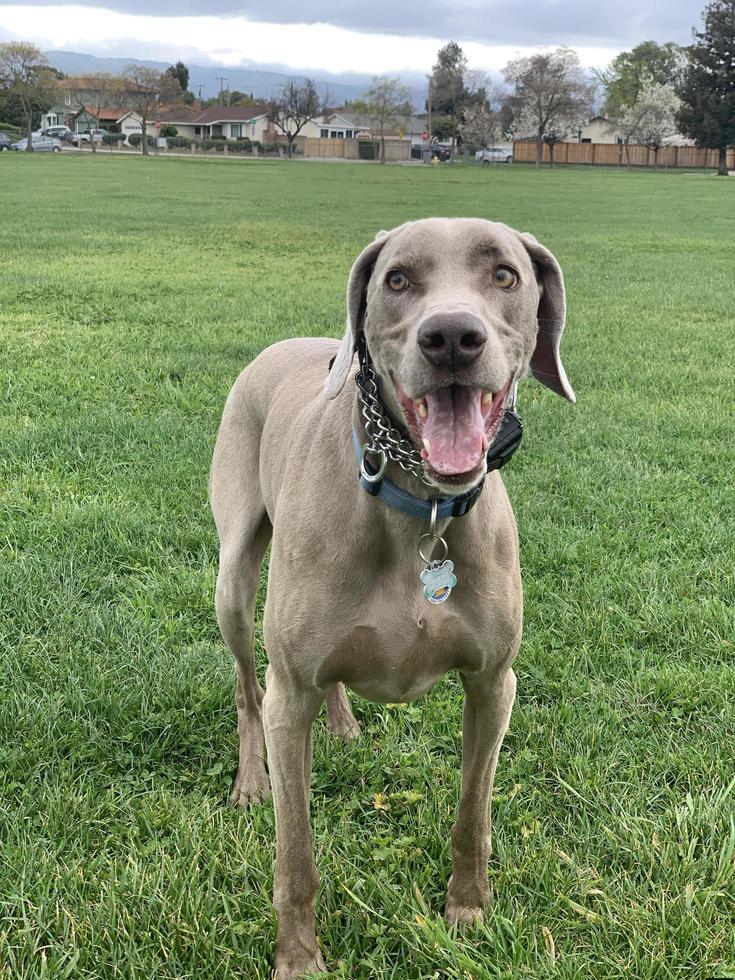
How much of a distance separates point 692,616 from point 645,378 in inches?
141

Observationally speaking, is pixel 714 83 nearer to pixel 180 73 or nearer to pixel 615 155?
pixel 615 155

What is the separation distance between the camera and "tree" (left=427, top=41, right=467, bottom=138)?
86188 mm

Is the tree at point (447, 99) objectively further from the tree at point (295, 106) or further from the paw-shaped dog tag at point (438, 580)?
the paw-shaped dog tag at point (438, 580)

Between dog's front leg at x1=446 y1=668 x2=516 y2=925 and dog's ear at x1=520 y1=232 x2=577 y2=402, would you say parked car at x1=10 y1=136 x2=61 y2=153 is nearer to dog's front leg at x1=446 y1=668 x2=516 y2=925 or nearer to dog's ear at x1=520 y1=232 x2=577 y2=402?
dog's ear at x1=520 y1=232 x2=577 y2=402

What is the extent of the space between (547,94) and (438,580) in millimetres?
80099

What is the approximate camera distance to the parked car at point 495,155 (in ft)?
250

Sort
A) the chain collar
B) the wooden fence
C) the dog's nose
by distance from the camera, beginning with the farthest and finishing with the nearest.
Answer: the wooden fence, the chain collar, the dog's nose

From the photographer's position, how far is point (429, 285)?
196cm

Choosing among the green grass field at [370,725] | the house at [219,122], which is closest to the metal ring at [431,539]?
the green grass field at [370,725]

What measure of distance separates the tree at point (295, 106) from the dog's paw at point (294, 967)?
90360 mm

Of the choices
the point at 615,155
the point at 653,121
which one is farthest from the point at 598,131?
the point at 615,155

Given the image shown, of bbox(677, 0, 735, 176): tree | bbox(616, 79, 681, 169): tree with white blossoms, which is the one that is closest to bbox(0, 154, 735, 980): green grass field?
bbox(677, 0, 735, 176): tree

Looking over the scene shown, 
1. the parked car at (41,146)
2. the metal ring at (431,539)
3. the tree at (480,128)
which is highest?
the tree at (480,128)

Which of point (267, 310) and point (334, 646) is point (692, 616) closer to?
point (334, 646)
